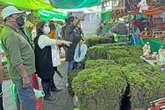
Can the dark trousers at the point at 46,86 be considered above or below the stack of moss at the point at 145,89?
below

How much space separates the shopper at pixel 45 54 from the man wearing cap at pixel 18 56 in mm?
2963

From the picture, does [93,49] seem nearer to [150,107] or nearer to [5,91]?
[5,91]

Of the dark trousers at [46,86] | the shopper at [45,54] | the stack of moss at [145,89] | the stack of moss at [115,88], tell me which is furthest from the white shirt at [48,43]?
the stack of moss at [145,89]

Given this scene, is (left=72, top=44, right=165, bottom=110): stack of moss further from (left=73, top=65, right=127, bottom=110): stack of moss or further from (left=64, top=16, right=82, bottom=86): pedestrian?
(left=64, top=16, right=82, bottom=86): pedestrian

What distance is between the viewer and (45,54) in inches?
376

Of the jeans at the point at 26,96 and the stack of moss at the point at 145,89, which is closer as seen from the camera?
the stack of moss at the point at 145,89

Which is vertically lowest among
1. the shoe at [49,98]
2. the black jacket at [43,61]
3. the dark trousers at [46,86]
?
the shoe at [49,98]

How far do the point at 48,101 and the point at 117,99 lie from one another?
4.57m

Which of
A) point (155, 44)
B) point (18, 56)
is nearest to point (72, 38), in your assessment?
point (155, 44)

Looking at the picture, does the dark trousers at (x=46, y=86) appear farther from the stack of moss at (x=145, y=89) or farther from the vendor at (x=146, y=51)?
the stack of moss at (x=145, y=89)

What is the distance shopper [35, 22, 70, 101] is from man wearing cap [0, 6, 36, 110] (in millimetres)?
2963

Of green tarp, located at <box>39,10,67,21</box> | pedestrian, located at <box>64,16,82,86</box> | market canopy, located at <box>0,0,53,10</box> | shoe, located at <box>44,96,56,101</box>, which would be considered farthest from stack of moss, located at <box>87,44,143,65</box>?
green tarp, located at <box>39,10,67,21</box>

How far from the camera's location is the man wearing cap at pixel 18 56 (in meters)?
5.87

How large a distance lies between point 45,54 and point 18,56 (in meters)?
3.69
